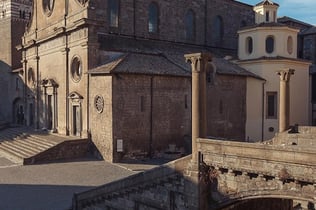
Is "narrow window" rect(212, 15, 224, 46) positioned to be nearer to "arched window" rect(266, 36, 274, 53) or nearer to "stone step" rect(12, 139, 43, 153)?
"arched window" rect(266, 36, 274, 53)

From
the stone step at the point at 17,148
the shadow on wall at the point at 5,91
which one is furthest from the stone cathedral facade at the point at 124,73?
the shadow on wall at the point at 5,91

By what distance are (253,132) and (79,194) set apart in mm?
18033

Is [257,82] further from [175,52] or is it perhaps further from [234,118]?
[175,52]

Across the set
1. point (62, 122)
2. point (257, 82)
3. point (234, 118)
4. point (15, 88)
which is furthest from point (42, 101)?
point (257, 82)

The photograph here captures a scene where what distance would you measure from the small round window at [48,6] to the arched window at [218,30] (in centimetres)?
1492

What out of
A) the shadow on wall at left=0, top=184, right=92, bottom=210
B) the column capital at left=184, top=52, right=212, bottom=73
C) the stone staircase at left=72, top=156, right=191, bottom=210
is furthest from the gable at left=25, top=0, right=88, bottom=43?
the column capital at left=184, top=52, right=212, bottom=73

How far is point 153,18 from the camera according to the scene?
Answer: 29797mm

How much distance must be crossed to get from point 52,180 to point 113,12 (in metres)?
14.2

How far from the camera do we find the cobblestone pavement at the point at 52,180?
50.4 feet

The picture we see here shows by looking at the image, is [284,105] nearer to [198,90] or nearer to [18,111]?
[198,90]

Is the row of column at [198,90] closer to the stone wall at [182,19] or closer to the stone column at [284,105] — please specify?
the stone column at [284,105]

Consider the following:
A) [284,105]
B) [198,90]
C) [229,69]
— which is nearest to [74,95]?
[229,69]

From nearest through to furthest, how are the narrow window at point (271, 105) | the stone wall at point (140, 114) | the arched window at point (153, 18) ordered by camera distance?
the stone wall at point (140, 114) → the narrow window at point (271, 105) → the arched window at point (153, 18)

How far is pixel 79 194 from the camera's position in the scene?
48.1ft
